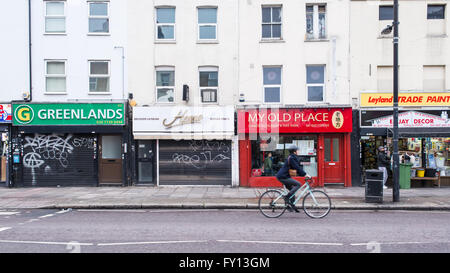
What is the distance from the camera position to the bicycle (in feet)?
30.3

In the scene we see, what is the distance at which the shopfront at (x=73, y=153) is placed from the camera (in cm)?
1550

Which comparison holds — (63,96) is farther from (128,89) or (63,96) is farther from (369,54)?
(369,54)

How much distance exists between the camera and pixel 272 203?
9297 millimetres

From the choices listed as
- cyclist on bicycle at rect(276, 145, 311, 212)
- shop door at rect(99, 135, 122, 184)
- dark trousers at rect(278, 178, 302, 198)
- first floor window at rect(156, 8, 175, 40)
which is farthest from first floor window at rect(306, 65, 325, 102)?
shop door at rect(99, 135, 122, 184)

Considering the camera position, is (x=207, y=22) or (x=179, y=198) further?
(x=207, y=22)

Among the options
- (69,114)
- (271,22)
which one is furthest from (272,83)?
(69,114)

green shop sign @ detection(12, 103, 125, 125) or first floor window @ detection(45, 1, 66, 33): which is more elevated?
first floor window @ detection(45, 1, 66, 33)

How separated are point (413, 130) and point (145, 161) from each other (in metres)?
12.4

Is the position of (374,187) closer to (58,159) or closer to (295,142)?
(295,142)

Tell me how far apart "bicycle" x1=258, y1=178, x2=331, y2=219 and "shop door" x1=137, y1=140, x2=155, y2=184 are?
795cm

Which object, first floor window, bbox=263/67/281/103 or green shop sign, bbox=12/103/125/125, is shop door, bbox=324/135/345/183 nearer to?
first floor window, bbox=263/67/281/103

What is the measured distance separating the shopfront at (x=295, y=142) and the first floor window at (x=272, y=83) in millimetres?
759

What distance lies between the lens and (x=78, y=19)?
52.1 ft
